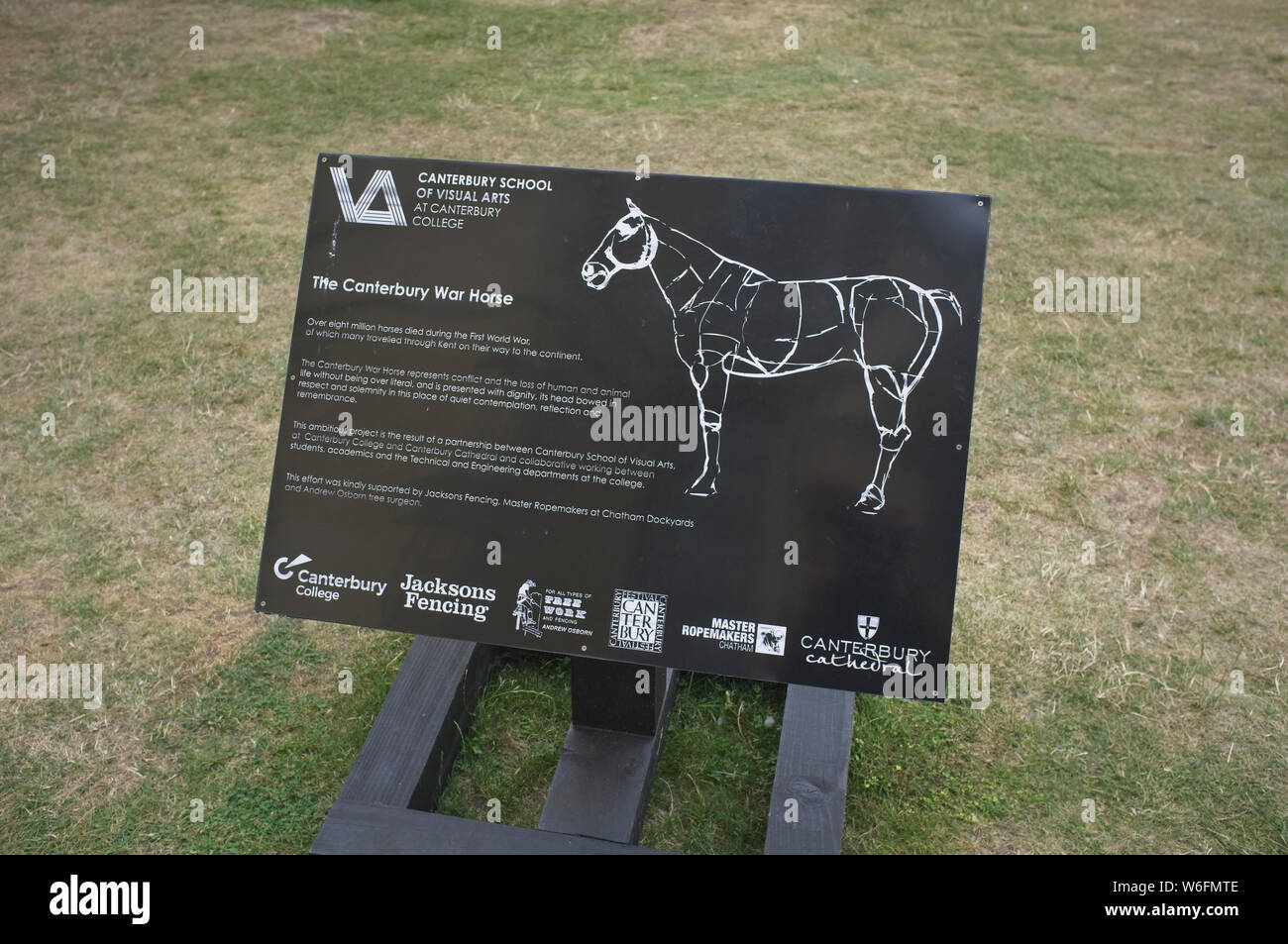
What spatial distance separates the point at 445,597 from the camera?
2352 mm

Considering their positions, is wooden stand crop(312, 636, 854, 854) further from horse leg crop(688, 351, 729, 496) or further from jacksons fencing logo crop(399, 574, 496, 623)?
horse leg crop(688, 351, 729, 496)

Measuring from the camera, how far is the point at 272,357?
4.70 m

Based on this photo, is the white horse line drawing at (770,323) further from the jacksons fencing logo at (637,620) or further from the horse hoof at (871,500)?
the jacksons fencing logo at (637,620)

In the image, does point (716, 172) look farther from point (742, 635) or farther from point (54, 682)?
point (742, 635)

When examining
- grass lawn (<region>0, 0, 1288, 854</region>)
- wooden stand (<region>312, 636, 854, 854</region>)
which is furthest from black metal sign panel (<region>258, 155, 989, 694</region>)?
grass lawn (<region>0, 0, 1288, 854</region>)

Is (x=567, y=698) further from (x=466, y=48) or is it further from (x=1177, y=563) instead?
(x=466, y=48)

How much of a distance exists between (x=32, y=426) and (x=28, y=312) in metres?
0.97

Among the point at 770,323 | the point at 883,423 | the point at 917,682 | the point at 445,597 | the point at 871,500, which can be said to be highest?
the point at 770,323

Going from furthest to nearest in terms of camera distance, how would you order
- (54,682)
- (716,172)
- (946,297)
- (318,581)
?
(716,172)
(54,682)
(318,581)
(946,297)

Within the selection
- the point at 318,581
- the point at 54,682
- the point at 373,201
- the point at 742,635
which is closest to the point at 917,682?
the point at 742,635

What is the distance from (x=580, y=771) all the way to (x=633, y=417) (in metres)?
0.94

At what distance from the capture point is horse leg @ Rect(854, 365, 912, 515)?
2.17 meters

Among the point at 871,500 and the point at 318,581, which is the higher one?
the point at 871,500

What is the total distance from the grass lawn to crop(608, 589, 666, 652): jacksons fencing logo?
776mm
